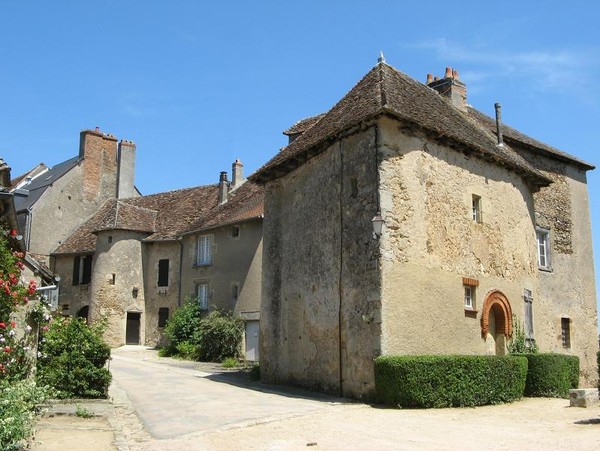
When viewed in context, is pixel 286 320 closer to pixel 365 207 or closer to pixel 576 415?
pixel 365 207

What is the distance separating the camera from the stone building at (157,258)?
1075 inches

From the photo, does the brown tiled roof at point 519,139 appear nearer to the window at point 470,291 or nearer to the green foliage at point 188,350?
the window at point 470,291

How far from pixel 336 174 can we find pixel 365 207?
5.48 feet

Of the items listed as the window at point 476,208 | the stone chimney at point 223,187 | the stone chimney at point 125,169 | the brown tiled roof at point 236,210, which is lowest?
the window at point 476,208

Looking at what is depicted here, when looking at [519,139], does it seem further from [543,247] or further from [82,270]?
[82,270]

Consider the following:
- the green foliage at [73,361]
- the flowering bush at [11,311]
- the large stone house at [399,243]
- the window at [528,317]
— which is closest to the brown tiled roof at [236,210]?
the large stone house at [399,243]

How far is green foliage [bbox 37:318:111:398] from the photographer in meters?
13.0

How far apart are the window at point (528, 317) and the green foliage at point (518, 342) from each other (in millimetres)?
386

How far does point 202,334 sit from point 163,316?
5786 millimetres

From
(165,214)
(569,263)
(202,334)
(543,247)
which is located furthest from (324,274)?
(165,214)

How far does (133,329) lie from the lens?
31188 millimetres

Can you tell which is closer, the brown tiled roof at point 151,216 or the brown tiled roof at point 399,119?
the brown tiled roof at point 399,119

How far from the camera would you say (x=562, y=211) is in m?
21.4

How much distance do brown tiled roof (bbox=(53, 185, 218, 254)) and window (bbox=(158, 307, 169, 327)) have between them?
3.50 meters
